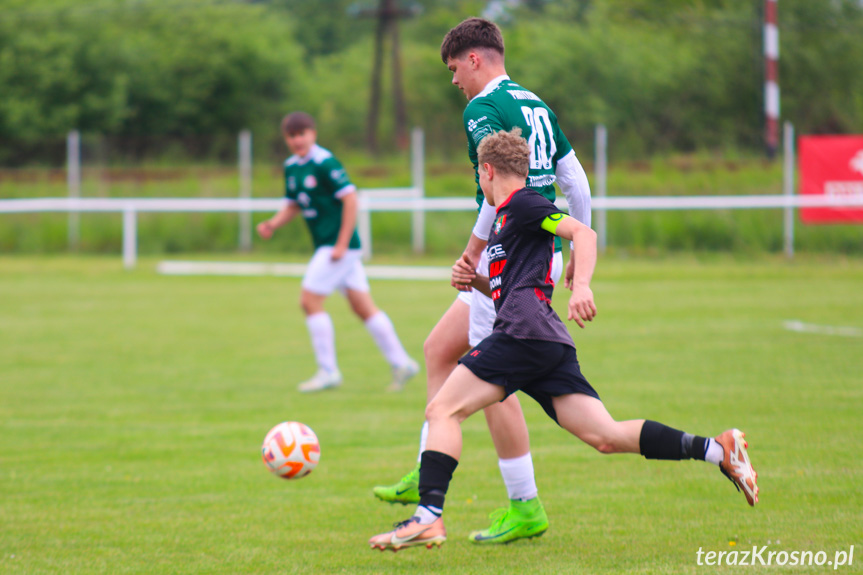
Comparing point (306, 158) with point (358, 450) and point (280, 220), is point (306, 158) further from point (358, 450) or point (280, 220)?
point (358, 450)

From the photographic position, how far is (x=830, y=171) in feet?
66.0

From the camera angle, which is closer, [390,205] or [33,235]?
[390,205]

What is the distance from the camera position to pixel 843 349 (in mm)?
9297

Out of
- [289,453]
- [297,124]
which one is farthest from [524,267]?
[297,124]

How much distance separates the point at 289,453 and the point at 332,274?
12.0 feet

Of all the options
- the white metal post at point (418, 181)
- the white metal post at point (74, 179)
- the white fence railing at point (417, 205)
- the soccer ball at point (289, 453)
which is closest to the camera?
the soccer ball at point (289, 453)

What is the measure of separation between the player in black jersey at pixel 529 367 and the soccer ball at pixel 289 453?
1.16 m

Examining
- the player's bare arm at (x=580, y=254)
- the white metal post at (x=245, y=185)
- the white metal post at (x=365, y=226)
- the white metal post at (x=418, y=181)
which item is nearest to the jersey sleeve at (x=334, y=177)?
the player's bare arm at (x=580, y=254)

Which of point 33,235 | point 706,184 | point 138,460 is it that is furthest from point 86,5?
point 138,460

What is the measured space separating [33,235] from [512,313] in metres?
24.0

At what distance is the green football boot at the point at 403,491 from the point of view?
15.2 ft

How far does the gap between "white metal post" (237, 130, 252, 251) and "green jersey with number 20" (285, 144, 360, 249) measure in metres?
16.7

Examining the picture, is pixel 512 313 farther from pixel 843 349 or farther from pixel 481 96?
pixel 843 349

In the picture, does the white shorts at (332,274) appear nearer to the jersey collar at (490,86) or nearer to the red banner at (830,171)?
the jersey collar at (490,86)
